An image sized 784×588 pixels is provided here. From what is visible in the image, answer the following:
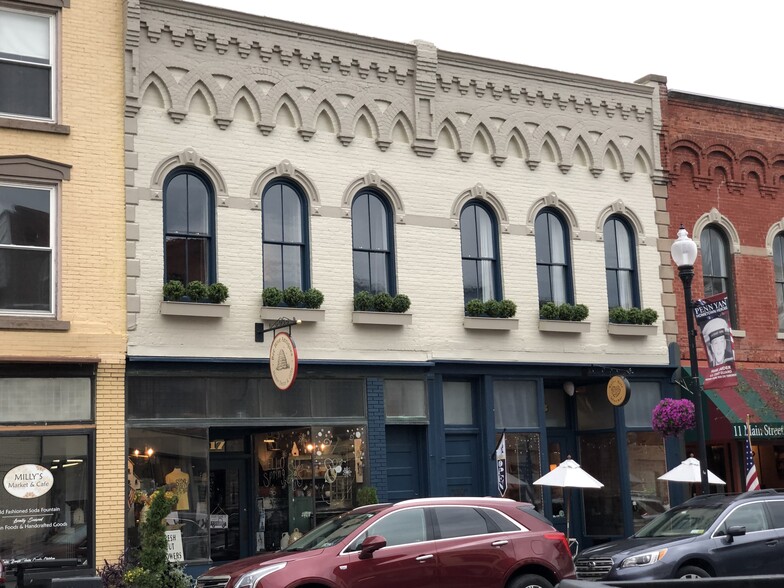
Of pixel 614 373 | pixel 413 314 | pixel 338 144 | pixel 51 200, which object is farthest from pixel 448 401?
pixel 51 200

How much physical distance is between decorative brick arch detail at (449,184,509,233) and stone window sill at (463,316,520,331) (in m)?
1.77

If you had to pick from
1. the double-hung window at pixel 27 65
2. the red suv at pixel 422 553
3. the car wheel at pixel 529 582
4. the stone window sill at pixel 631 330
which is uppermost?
the double-hung window at pixel 27 65

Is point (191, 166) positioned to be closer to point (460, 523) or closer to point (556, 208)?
point (556, 208)

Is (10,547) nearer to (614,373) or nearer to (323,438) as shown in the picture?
(323,438)

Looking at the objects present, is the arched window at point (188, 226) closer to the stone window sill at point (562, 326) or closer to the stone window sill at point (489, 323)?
the stone window sill at point (489, 323)

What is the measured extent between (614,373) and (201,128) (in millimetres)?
9233

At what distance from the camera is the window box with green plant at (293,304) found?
1778 centimetres

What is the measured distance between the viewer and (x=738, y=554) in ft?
46.5

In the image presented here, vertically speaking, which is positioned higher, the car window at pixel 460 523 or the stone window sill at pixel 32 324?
the stone window sill at pixel 32 324

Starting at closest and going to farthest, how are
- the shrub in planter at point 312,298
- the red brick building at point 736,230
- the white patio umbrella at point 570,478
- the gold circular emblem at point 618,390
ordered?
the white patio umbrella at point 570,478 → the shrub in planter at point 312,298 → the gold circular emblem at point 618,390 → the red brick building at point 736,230

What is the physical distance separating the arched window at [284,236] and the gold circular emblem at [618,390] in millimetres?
6082

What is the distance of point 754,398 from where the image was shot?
21922 mm

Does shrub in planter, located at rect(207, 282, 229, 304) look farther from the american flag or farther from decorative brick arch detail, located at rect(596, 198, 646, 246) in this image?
the american flag

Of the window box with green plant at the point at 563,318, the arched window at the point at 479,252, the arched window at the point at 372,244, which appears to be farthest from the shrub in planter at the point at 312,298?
the window box with green plant at the point at 563,318
